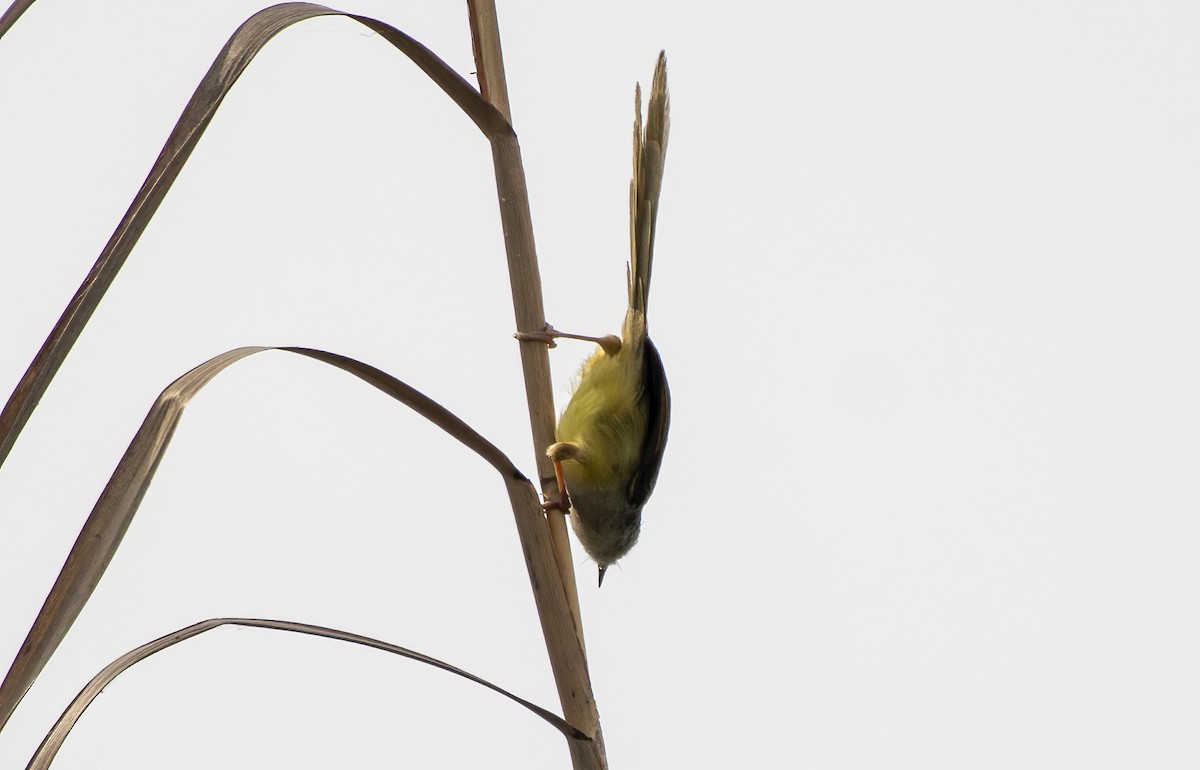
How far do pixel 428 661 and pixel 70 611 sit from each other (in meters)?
0.37

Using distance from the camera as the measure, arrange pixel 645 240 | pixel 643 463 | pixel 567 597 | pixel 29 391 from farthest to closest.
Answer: pixel 643 463
pixel 645 240
pixel 567 597
pixel 29 391

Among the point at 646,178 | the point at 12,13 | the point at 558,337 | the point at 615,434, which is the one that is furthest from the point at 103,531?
the point at 615,434

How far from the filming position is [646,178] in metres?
1.69

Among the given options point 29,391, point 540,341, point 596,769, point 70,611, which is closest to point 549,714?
point 596,769

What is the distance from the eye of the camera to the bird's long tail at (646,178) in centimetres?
158

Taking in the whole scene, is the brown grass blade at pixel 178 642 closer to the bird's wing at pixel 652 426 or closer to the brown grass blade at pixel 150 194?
the brown grass blade at pixel 150 194

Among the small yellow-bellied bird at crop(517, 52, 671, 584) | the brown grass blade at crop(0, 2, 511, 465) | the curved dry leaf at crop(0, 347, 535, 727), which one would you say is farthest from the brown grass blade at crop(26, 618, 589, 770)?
the small yellow-bellied bird at crop(517, 52, 671, 584)

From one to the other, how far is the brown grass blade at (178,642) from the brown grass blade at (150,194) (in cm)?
28

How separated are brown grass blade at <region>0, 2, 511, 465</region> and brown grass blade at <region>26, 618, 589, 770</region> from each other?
278 millimetres

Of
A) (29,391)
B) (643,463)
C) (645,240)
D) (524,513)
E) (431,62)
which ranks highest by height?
(645,240)

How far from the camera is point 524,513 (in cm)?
112

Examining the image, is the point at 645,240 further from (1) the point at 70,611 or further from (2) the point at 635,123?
(1) the point at 70,611

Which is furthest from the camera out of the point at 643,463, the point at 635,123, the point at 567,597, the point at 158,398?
the point at 643,463

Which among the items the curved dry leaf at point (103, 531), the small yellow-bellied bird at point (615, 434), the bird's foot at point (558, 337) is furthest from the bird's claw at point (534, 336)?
the small yellow-bellied bird at point (615, 434)
